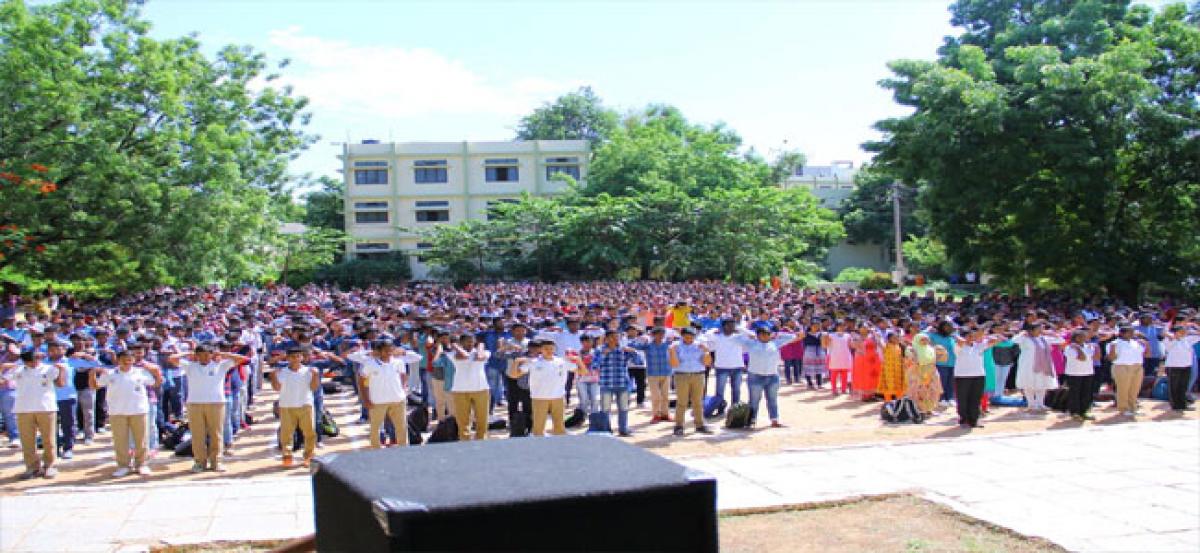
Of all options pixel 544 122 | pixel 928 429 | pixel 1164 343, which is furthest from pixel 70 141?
pixel 544 122

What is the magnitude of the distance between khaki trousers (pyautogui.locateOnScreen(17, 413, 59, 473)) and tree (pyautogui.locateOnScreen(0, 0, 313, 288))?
37.0 feet

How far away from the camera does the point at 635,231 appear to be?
38406 millimetres

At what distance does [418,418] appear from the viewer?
11492mm

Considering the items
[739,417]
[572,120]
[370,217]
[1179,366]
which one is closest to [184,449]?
[739,417]

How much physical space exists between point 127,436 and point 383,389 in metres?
2.63

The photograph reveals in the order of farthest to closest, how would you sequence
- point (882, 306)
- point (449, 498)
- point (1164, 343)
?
point (882, 306) < point (1164, 343) < point (449, 498)

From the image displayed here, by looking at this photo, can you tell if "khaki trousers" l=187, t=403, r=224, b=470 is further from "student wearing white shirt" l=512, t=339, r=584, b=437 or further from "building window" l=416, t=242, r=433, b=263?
"building window" l=416, t=242, r=433, b=263

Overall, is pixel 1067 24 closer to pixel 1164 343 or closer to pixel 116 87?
pixel 1164 343

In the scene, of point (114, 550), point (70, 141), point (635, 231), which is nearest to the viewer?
point (114, 550)

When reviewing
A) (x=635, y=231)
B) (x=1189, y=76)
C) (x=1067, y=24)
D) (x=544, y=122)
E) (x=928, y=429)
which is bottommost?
(x=928, y=429)

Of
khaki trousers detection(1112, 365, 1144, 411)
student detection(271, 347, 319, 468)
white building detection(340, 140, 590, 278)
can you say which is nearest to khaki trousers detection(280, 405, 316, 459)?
student detection(271, 347, 319, 468)

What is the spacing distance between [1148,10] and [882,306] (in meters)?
13.0

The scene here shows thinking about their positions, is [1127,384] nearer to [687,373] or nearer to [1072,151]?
[687,373]

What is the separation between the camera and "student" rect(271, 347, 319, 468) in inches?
385
